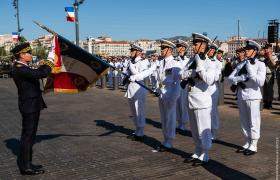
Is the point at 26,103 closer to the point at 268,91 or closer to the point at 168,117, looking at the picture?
the point at 168,117

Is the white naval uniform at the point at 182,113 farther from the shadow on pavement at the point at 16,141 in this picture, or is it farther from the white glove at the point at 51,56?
the white glove at the point at 51,56

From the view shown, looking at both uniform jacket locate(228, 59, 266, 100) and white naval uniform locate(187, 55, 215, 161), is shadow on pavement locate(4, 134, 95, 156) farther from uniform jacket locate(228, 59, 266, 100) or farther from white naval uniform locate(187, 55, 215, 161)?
uniform jacket locate(228, 59, 266, 100)

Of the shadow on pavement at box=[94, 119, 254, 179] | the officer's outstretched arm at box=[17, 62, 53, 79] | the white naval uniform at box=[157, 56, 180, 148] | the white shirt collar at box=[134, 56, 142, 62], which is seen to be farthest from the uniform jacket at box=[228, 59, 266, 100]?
the officer's outstretched arm at box=[17, 62, 53, 79]

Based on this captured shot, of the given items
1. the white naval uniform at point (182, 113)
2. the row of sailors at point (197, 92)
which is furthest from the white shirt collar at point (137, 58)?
the white naval uniform at point (182, 113)

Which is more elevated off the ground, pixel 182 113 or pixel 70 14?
pixel 70 14

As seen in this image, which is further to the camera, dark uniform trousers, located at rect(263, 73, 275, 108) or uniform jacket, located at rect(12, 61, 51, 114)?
dark uniform trousers, located at rect(263, 73, 275, 108)

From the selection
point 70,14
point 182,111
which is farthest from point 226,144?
point 70,14

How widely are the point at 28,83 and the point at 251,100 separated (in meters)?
4.01

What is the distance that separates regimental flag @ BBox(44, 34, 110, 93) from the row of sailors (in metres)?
0.90

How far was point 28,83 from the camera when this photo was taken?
5.75 metres

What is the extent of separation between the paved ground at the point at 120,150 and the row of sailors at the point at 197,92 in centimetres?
34

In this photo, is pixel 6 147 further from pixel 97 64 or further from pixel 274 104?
pixel 274 104

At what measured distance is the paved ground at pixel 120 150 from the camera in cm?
570

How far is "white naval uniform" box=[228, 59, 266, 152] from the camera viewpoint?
648cm
